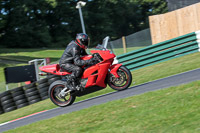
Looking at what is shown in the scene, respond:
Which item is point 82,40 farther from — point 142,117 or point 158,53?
point 158,53

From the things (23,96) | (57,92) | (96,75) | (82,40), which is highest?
(82,40)

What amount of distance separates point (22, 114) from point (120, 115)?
502cm

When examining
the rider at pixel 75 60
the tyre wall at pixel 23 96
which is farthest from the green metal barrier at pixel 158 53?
the rider at pixel 75 60

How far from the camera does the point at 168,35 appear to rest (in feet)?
53.0

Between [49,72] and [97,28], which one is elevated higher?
[97,28]

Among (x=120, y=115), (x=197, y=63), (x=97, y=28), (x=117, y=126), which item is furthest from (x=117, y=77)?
(x=97, y=28)

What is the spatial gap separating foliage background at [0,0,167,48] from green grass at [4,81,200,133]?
3520cm

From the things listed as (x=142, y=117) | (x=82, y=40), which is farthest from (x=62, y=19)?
(x=142, y=117)

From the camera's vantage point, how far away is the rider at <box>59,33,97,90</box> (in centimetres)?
753

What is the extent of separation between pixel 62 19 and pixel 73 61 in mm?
49355

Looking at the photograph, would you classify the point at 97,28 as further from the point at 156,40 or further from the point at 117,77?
the point at 117,77

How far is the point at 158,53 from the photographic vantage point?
1396 centimetres

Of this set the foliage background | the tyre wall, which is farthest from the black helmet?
the foliage background

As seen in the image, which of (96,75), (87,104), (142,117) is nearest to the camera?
(142,117)
